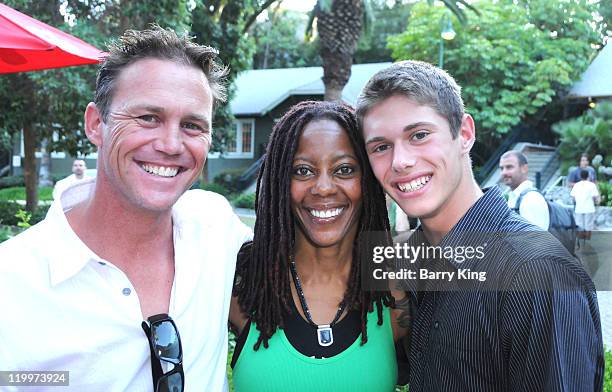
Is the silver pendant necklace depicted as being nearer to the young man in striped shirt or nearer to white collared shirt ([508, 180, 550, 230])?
the young man in striped shirt

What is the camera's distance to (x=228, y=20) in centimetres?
1542

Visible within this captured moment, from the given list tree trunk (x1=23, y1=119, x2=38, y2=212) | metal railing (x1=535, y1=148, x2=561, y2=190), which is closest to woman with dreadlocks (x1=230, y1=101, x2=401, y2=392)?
tree trunk (x1=23, y1=119, x2=38, y2=212)

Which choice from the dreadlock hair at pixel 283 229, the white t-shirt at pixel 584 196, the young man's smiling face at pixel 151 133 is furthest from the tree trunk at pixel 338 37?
the young man's smiling face at pixel 151 133

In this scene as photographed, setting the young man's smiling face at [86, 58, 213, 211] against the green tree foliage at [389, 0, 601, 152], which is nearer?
the young man's smiling face at [86, 58, 213, 211]

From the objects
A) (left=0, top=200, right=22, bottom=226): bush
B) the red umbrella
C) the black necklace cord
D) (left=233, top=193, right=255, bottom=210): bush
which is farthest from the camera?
(left=233, top=193, right=255, bottom=210): bush

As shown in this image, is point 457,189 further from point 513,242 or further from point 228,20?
point 228,20

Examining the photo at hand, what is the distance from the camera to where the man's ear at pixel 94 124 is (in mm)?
2348

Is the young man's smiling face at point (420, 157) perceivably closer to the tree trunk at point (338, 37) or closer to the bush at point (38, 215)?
the tree trunk at point (338, 37)

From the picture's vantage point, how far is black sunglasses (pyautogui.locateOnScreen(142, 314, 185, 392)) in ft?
6.80

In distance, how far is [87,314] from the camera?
201cm

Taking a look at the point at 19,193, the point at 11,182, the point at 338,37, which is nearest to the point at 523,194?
the point at 338,37

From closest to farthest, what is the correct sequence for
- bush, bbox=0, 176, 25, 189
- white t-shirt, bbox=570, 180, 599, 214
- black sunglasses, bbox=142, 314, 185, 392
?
black sunglasses, bbox=142, 314, 185, 392 < white t-shirt, bbox=570, 180, 599, 214 < bush, bbox=0, 176, 25, 189

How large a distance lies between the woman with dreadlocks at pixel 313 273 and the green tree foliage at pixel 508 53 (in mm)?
20129

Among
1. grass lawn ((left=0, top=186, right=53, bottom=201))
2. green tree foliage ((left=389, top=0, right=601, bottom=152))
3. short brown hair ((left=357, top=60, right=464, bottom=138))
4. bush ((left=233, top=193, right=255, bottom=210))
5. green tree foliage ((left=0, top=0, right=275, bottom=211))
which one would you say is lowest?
grass lawn ((left=0, top=186, right=53, bottom=201))
